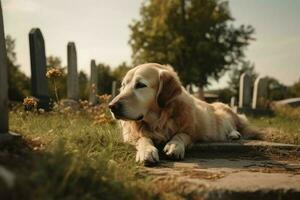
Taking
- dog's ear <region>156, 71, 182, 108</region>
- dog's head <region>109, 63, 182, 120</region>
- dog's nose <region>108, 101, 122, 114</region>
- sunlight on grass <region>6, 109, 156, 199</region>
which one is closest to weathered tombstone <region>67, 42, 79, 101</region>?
dog's head <region>109, 63, 182, 120</region>

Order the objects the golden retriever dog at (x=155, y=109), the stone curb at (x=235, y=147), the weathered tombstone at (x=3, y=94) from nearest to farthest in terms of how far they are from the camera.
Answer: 1. the weathered tombstone at (x=3, y=94)
2. the golden retriever dog at (x=155, y=109)
3. the stone curb at (x=235, y=147)

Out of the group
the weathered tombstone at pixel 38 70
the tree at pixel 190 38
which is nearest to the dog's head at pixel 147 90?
the weathered tombstone at pixel 38 70

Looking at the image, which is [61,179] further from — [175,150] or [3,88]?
[175,150]

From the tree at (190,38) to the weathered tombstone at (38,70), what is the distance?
27.2 m

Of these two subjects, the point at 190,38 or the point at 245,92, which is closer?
the point at 245,92

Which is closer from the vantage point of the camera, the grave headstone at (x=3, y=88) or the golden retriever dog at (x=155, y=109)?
the grave headstone at (x=3, y=88)

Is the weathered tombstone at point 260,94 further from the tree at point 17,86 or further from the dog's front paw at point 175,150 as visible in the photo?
the dog's front paw at point 175,150

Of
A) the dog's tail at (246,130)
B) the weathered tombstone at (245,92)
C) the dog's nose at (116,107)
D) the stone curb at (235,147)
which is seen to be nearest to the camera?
the dog's nose at (116,107)

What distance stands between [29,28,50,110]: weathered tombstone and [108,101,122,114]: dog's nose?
5.34 meters

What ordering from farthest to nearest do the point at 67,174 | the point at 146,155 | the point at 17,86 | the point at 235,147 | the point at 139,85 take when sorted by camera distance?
the point at 17,86 < the point at 235,147 < the point at 139,85 < the point at 146,155 < the point at 67,174

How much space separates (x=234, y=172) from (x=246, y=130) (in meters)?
3.87

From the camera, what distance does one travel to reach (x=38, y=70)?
10.9 metres

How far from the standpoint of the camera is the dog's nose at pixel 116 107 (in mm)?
5594

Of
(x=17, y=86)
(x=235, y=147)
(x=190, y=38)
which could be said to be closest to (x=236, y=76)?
(x=190, y=38)
